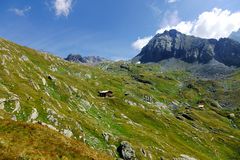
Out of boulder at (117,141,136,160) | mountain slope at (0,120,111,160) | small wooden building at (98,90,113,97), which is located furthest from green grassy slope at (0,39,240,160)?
mountain slope at (0,120,111,160)

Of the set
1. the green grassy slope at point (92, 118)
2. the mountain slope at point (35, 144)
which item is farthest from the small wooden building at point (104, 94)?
the mountain slope at point (35, 144)

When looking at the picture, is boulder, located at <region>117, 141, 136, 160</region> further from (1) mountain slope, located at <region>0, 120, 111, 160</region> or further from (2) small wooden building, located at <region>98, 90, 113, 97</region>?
(2) small wooden building, located at <region>98, 90, 113, 97</region>

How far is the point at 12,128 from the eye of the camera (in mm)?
31094

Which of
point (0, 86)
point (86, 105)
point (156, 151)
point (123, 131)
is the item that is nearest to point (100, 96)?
point (86, 105)

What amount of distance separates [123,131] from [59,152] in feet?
346

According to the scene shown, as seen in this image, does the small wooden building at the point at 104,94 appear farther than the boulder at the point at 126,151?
Yes

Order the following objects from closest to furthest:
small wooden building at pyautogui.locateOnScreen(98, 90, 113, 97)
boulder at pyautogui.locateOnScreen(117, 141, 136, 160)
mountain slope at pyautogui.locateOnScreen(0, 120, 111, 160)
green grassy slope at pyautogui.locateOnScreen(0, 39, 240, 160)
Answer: mountain slope at pyautogui.locateOnScreen(0, 120, 111, 160)
green grassy slope at pyautogui.locateOnScreen(0, 39, 240, 160)
boulder at pyautogui.locateOnScreen(117, 141, 136, 160)
small wooden building at pyautogui.locateOnScreen(98, 90, 113, 97)

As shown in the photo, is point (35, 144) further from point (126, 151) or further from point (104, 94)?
point (104, 94)

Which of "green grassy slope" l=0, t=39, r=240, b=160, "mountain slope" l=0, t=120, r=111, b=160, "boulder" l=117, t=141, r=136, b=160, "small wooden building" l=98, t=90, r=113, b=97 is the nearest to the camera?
"mountain slope" l=0, t=120, r=111, b=160

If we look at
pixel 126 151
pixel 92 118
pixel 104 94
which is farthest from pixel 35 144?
pixel 104 94

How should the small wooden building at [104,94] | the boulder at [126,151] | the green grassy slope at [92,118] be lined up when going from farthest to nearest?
the small wooden building at [104,94]
the boulder at [126,151]
the green grassy slope at [92,118]

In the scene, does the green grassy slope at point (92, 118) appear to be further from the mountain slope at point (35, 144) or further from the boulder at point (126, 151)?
the mountain slope at point (35, 144)

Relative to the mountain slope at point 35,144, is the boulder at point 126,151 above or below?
below

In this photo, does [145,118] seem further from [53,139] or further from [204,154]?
[53,139]
